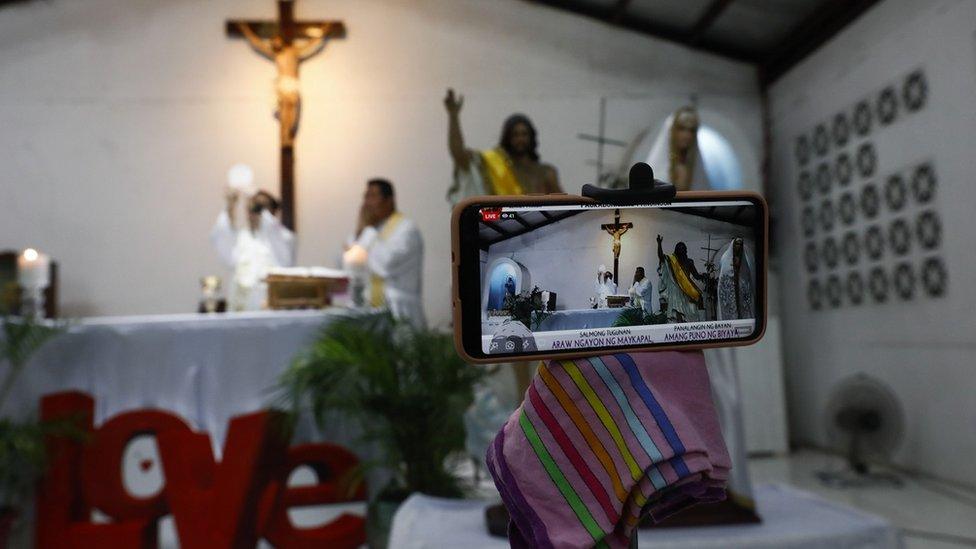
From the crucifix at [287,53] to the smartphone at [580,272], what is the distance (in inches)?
303

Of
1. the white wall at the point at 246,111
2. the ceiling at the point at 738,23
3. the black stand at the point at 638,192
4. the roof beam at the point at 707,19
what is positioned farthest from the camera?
the white wall at the point at 246,111

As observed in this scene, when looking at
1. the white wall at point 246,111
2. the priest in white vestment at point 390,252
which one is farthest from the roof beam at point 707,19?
the priest in white vestment at point 390,252

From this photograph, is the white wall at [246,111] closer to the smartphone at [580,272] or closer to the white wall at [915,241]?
the white wall at [915,241]

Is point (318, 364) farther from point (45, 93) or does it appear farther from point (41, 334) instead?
point (45, 93)

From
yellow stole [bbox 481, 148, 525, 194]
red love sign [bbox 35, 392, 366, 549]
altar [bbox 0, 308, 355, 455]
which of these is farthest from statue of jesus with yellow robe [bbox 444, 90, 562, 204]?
red love sign [bbox 35, 392, 366, 549]

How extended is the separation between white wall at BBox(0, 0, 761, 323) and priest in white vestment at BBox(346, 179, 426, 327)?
7.12 ft

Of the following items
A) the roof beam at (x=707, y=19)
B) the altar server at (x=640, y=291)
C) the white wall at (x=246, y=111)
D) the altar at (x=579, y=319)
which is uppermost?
the roof beam at (x=707, y=19)

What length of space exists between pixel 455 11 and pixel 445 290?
2.84 meters

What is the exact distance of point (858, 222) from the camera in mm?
6941

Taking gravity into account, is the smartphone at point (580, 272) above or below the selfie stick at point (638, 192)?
below

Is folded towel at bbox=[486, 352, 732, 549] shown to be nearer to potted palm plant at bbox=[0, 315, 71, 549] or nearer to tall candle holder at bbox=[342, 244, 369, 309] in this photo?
potted palm plant at bbox=[0, 315, 71, 549]

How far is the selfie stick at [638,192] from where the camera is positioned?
0.81m

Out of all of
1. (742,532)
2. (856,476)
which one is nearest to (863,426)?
(856,476)

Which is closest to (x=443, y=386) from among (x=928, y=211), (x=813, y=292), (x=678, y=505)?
(x=678, y=505)
